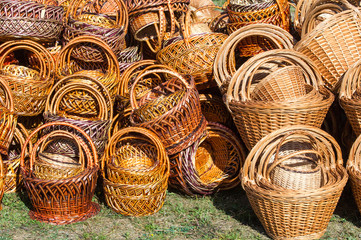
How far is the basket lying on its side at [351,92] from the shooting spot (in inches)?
139

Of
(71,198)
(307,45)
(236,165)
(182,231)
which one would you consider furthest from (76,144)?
(307,45)

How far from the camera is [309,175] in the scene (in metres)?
3.24

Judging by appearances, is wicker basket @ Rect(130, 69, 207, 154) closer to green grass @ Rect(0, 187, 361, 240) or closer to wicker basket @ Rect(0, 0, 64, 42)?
green grass @ Rect(0, 187, 361, 240)

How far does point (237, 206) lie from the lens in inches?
154

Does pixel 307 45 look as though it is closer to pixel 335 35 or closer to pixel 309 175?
pixel 335 35

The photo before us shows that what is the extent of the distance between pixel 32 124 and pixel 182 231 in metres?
1.89

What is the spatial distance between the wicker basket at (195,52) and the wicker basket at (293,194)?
1.08m

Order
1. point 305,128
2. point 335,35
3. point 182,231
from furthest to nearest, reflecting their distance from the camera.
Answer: point 335,35 < point 182,231 < point 305,128

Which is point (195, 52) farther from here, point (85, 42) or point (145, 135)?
point (85, 42)

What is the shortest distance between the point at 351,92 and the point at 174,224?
174cm

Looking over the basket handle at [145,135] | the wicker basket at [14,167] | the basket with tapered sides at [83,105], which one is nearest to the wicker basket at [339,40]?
the basket handle at [145,135]

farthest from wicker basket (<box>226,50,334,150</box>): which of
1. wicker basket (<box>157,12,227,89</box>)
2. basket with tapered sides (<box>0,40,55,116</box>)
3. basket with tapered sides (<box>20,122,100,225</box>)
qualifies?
basket with tapered sides (<box>0,40,55,116</box>)

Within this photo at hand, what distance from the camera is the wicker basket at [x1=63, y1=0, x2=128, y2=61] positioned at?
430cm

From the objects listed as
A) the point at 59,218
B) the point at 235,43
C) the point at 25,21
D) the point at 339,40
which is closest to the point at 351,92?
the point at 339,40
